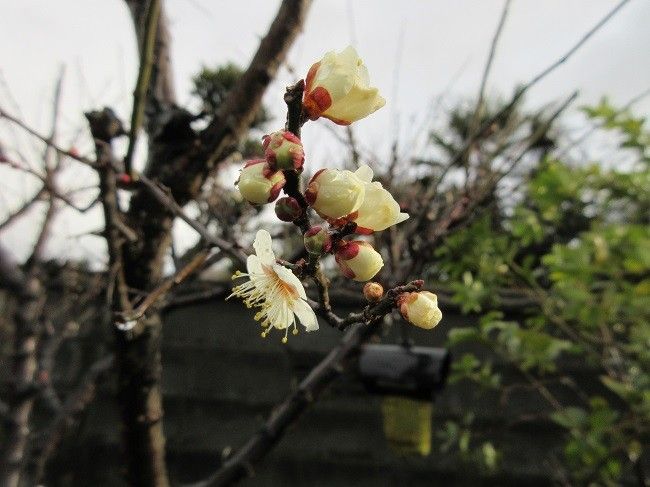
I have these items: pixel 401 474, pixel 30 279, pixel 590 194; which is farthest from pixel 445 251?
pixel 30 279

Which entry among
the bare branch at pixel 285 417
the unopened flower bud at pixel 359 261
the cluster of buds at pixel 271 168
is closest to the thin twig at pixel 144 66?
the cluster of buds at pixel 271 168

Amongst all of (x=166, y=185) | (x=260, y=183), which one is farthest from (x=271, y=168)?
(x=166, y=185)

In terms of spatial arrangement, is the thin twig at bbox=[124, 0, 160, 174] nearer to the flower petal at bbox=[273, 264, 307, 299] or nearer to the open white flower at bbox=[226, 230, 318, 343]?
the open white flower at bbox=[226, 230, 318, 343]

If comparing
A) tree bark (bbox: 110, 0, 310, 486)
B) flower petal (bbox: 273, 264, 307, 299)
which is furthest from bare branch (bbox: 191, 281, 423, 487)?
flower petal (bbox: 273, 264, 307, 299)

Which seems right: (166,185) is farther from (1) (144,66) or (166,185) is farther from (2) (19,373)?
(2) (19,373)

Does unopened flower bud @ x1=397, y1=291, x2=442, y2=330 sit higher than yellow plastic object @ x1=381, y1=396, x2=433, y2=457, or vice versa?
unopened flower bud @ x1=397, y1=291, x2=442, y2=330

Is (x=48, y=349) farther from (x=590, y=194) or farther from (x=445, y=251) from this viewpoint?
(x=590, y=194)

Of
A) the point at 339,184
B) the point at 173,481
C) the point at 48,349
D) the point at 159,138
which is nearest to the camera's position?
the point at 339,184
